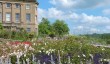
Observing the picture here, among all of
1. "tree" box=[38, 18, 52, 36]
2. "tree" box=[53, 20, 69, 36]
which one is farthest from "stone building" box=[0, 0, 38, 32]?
"tree" box=[53, 20, 69, 36]

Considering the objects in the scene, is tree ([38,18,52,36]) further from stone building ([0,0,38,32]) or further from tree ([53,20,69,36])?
stone building ([0,0,38,32])

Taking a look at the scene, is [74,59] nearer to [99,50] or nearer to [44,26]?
[99,50]

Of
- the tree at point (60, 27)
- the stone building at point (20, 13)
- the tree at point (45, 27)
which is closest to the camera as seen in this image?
the stone building at point (20, 13)

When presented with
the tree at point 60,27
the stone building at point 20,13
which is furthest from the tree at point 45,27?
the stone building at point 20,13

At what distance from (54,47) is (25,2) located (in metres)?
57.9

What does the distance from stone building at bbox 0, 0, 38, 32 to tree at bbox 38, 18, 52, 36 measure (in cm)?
1541

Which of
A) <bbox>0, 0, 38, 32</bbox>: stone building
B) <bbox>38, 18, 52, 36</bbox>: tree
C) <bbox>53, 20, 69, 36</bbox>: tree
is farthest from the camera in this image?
<bbox>53, 20, 69, 36</bbox>: tree

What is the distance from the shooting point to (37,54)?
9.78 metres

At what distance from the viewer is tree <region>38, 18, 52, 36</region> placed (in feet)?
278

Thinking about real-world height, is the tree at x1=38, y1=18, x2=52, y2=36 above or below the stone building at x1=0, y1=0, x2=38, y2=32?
below

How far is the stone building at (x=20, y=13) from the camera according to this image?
65.8 m

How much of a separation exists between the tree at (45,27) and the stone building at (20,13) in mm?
15409

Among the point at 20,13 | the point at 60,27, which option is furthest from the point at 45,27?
the point at 20,13

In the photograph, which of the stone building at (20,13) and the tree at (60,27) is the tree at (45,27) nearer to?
the tree at (60,27)
